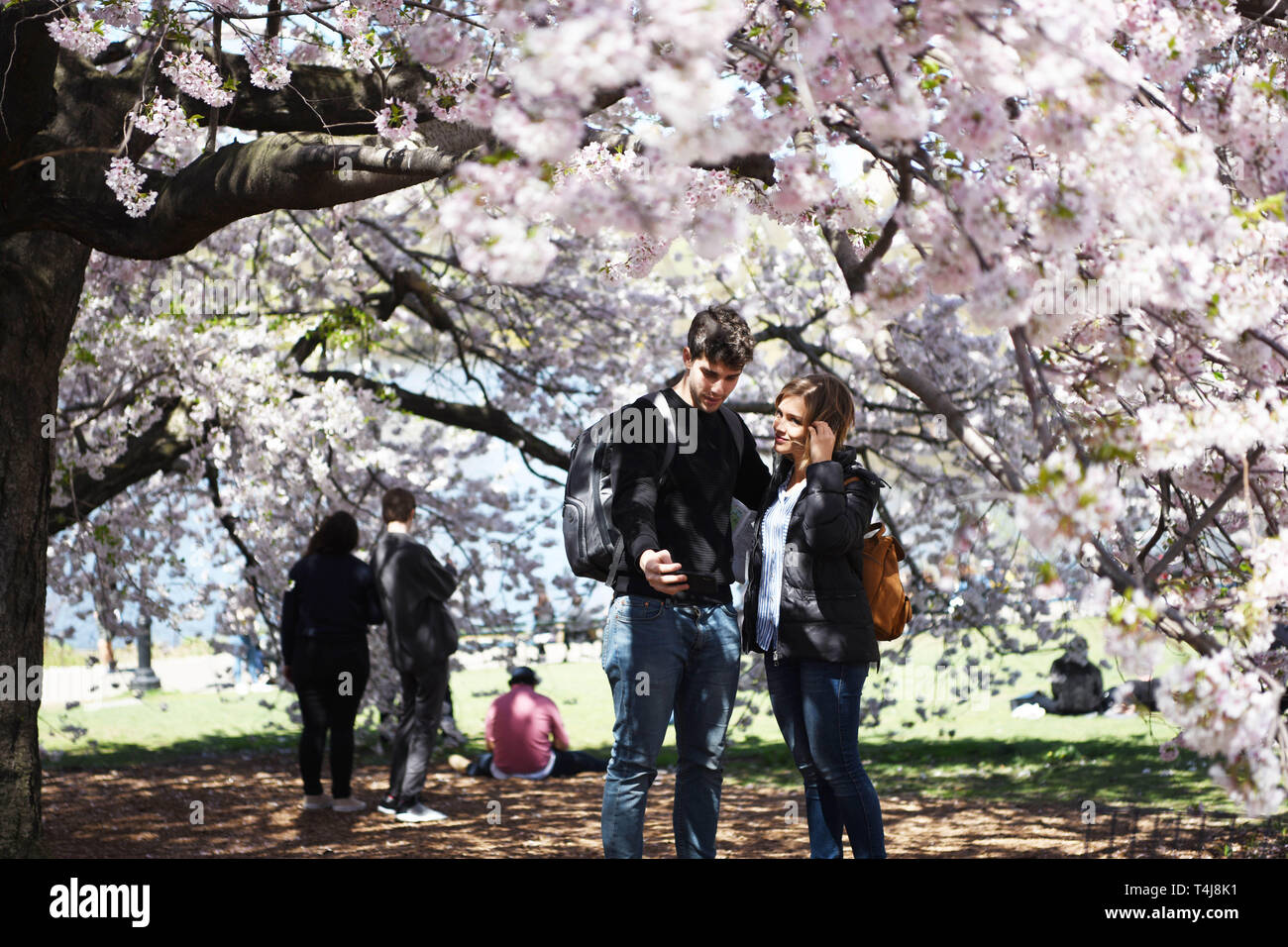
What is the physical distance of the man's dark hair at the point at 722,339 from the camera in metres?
3.51

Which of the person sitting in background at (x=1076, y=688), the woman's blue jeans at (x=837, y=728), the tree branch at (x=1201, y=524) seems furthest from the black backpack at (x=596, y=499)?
the person sitting in background at (x=1076, y=688)

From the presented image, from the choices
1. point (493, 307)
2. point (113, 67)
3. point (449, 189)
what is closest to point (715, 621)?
point (449, 189)

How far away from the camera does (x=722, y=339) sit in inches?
138

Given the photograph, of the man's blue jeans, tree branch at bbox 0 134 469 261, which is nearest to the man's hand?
the man's blue jeans

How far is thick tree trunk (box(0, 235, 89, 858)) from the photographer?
5.12 meters

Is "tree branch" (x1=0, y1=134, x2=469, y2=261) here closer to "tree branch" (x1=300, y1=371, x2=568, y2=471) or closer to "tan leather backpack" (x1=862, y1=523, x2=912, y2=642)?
"tan leather backpack" (x1=862, y1=523, x2=912, y2=642)

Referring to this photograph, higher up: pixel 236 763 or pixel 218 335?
pixel 218 335

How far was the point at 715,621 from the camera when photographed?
3.52m

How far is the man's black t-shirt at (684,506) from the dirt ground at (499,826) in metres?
2.56

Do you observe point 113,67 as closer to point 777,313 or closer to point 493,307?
point 493,307

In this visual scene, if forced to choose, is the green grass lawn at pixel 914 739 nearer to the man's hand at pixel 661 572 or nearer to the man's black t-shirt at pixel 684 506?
the man's black t-shirt at pixel 684 506

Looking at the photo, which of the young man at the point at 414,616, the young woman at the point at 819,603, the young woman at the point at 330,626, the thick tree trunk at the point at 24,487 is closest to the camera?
the young woman at the point at 819,603

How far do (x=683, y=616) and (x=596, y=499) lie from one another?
0.42 meters
